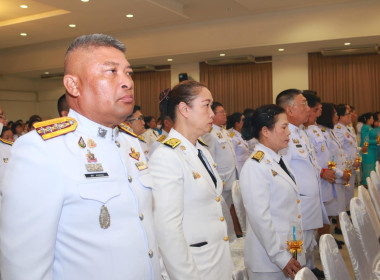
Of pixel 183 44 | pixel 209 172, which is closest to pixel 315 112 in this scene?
pixel 209 172

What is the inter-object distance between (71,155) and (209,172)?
100 centimetres

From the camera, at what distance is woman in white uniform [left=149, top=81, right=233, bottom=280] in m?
1.71

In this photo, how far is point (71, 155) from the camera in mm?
1211

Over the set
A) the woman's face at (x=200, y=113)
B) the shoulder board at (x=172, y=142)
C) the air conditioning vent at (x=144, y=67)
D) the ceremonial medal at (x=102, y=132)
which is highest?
the air conditioning vent at (x=144, y=67)

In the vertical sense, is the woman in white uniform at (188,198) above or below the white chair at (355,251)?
above

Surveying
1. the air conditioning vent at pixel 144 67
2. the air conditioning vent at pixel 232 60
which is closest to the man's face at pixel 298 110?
the air conditioning vent at pixel 232 60

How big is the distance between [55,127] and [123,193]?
0.31 meters

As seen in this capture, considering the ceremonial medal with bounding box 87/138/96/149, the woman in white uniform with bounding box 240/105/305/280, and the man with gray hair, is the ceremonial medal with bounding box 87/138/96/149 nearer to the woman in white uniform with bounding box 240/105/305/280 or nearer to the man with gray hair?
the man with gray hair

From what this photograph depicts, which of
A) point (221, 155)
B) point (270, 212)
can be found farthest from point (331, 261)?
point (221, 155)

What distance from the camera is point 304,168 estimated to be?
346 cm

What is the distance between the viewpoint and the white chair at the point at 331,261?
165 cm

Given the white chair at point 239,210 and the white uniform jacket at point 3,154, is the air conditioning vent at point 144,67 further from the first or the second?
the white chair at point 239,210

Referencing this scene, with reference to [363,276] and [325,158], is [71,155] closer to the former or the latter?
[363,276]

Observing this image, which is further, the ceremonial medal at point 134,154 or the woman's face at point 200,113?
the woman's face at point 200,113
